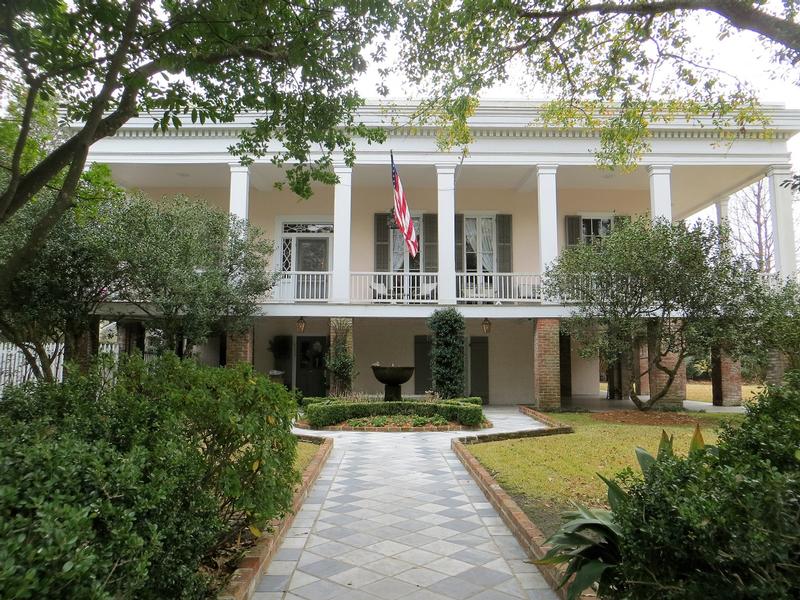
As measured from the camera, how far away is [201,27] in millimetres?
4582

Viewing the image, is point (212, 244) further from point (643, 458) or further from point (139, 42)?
point (643, 458)

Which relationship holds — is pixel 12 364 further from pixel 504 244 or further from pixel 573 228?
pixel 573 228

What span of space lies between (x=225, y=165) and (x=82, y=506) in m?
14.9

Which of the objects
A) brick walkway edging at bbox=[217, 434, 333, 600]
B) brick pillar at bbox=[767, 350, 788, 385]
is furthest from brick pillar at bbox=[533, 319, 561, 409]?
brick walkway edging at bbox=[217, 434, 333, 600]

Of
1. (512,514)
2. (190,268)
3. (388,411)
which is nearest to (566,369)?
(388,411)

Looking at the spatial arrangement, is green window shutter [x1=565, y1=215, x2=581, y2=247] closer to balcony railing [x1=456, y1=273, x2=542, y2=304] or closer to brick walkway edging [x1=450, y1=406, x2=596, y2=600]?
balcony railing [x1=456, y1=273, x2=542, y2=304]

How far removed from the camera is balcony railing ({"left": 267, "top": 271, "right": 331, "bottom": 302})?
16.0 metres

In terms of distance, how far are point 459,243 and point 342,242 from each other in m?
4.19

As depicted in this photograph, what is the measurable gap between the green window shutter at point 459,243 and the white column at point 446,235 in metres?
2.22

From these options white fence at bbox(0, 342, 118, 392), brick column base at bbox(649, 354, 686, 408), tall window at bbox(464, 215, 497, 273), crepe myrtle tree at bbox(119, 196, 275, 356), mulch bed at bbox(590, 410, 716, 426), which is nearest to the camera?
crepe myrtle tree at bbox(119, 196, 275, 356)

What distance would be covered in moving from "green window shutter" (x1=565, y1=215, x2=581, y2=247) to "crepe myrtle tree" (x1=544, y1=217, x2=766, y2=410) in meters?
5.07

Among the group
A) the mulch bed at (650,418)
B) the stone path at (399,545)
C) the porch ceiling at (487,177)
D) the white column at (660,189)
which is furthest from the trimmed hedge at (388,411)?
the white column at (660,189)

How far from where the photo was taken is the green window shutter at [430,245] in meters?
17.5

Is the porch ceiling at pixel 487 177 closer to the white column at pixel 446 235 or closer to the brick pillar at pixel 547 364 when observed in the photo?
the white column at pixel 446 235
